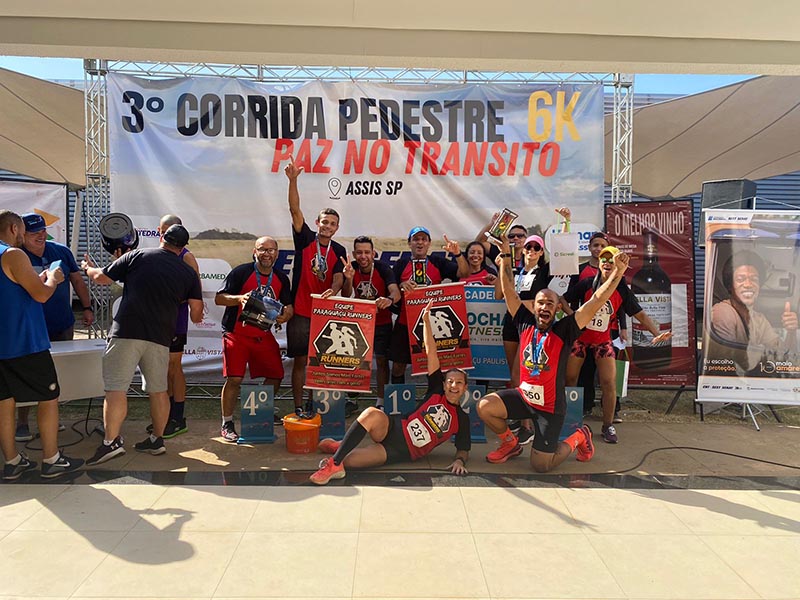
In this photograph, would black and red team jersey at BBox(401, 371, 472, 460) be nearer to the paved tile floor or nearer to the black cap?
the paved tile floor

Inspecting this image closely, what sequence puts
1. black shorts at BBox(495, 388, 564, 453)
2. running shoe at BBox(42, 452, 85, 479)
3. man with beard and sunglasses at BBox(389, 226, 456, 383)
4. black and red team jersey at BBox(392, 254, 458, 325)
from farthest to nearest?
black and red team jersey at BBox(392, 254, 458, 325) → man with beard and sunglasses at BBox(389, 226, 456, 383) → black shorts at BBox(495, 388, 564, 453) → running shoe at BBox(42, 452, 85, 479)

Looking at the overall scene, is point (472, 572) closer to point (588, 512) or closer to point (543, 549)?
point (543, 549)

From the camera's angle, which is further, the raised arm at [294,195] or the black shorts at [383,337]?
the black shorts at [383,337]

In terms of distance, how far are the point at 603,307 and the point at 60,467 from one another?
4.44 m

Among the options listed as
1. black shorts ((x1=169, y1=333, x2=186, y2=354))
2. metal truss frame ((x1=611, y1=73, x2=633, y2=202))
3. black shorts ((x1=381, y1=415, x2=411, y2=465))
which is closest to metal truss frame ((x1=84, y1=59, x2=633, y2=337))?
metal truss frame ((x1=611, y1=73, x2=633, y2=202))

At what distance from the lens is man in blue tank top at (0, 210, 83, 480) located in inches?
138

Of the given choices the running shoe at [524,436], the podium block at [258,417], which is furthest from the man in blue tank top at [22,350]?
the running shoe at [524,436]

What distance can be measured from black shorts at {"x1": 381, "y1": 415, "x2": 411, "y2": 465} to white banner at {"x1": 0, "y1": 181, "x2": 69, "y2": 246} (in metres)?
4.53

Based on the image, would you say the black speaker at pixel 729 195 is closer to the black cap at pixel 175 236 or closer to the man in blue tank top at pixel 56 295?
the black cap at pixel 175 236

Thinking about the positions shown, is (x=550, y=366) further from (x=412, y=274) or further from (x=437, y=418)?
(x=412, y=274)

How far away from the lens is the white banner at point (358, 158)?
601cm

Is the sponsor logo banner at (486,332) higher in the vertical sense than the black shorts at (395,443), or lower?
higher

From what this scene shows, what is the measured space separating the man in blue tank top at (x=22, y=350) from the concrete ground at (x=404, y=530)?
0.83 feet

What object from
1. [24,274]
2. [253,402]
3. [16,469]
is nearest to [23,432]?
[16,469]
